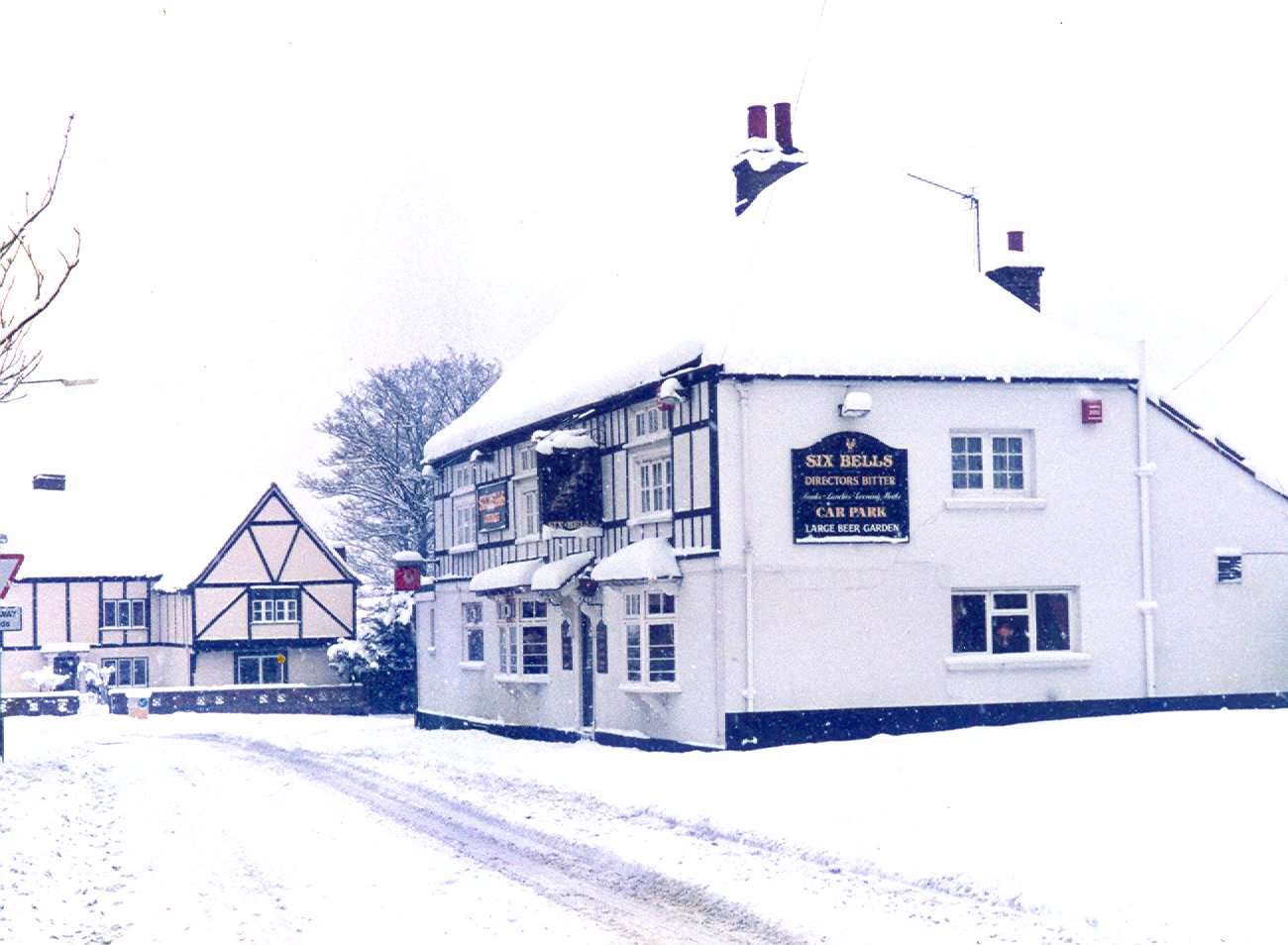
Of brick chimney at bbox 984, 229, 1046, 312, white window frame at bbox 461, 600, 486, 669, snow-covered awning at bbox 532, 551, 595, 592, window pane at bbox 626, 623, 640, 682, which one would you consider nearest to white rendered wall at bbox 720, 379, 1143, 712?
brick chimney at bbox 984, 229, 1046, 312

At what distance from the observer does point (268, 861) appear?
543 inches

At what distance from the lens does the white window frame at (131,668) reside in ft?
209

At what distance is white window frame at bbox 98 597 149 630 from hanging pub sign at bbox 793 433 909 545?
4628 cm

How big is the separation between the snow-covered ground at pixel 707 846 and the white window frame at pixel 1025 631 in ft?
6.64

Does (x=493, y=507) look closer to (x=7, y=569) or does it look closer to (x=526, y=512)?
(x=526, y=512)

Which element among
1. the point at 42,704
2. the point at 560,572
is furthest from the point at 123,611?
the point at 560,572

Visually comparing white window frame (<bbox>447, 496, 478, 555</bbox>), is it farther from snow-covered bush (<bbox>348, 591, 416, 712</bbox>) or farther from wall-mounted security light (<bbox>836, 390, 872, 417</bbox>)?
snow-covered bush (<bbox>348, 591, 416, 712</bbox>)

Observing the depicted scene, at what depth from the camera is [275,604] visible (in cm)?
6172

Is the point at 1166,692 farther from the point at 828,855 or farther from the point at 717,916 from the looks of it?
the point at 717,916

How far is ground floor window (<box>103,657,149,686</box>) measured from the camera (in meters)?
63.8

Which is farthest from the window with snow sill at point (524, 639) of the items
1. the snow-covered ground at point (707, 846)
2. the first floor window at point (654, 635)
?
the snow-covered ground at point (707, 846)

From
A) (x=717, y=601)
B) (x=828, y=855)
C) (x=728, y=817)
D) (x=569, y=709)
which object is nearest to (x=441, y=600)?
(x=569, y=709)

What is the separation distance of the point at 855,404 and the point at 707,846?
1023cm

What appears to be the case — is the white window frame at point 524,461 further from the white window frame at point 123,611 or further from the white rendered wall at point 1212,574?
the white window frame at point 123,611
